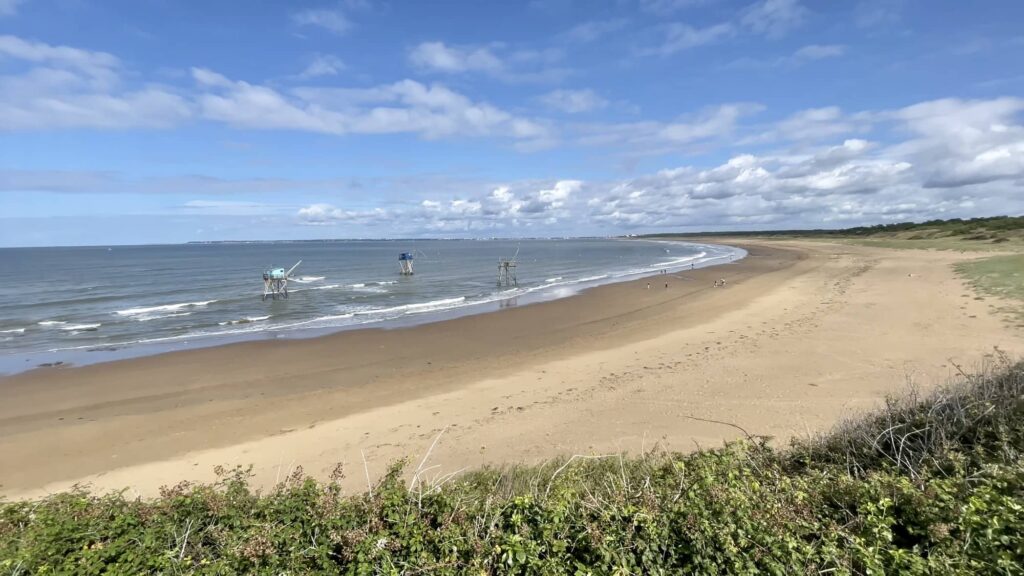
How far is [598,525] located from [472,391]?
812cm

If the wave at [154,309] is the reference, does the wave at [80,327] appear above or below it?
below

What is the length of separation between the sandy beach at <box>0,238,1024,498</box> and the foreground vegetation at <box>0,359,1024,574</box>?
201cm

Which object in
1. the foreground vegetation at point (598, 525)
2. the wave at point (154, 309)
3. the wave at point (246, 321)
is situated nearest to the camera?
the foreground vegetation at point (598, 525)

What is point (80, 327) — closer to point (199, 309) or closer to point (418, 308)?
point (199, 309)

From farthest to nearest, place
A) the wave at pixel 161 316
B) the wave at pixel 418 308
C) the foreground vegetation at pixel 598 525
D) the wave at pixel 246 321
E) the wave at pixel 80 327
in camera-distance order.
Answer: the wave at pixel 418 308 → the wave at pixel 161 316 → the wave at pixel 246 321 → the wave at pixel 80 327 → the foreground vegetation at pixel 598 525

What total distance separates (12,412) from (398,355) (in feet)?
30.0

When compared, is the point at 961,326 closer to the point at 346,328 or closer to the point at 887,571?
the point at 887,571

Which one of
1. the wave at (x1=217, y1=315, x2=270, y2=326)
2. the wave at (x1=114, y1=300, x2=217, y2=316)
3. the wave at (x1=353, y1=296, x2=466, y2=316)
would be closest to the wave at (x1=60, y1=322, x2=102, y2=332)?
the wave at (x1=114, y1=300, x2=217, y2=316)

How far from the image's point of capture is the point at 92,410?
1102 cm

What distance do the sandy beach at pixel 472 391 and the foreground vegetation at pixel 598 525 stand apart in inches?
79.1

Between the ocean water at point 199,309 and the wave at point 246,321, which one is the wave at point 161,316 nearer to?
the ocean water at point 199,309

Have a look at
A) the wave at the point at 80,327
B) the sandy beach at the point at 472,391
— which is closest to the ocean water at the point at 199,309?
the wave at the point at 80,327

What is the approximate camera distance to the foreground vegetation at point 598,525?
2.88 metres

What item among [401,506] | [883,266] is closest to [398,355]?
[401,506]
